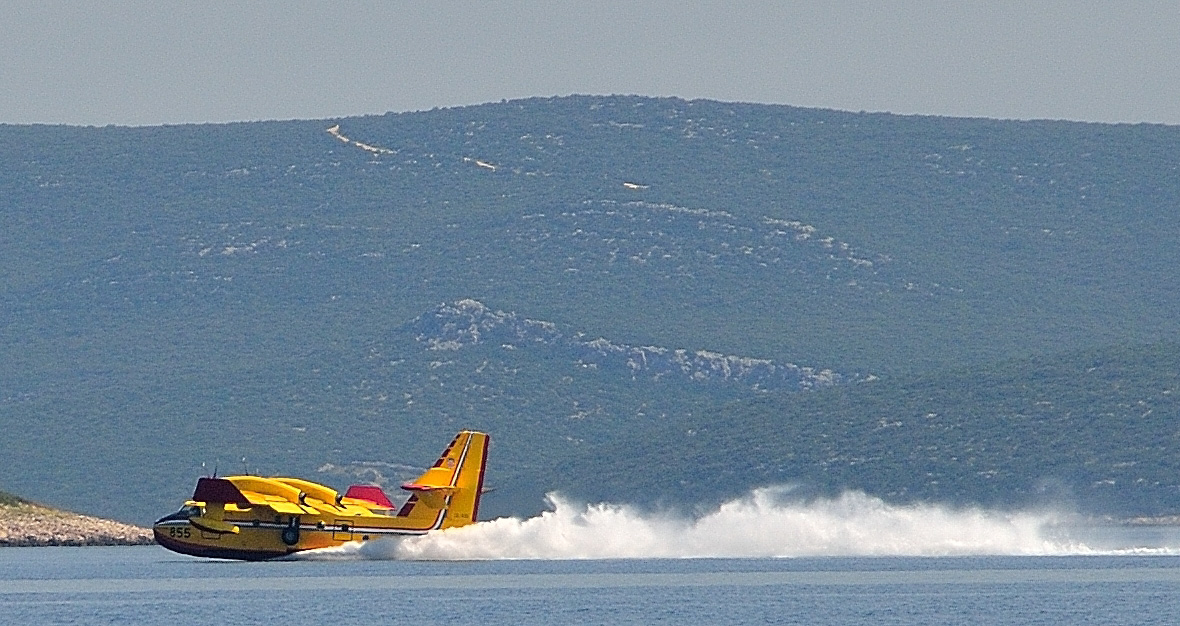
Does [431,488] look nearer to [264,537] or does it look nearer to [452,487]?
[452,487]

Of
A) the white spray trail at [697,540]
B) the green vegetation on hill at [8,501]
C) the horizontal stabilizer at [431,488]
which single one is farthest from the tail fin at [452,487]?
the green vegetation on hill at [8,501]

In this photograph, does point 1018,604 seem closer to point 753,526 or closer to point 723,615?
point 723,615

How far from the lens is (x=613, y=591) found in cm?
9881

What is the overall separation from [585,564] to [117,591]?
2551 cm

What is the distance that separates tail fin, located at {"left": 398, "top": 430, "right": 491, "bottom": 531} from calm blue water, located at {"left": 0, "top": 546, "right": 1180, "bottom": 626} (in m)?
2.30

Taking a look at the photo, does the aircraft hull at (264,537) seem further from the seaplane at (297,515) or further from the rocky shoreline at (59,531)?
the rocky shoreline at (59,531)

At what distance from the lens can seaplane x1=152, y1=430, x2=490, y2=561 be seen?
115188mm

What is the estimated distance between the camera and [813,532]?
12650 centimetres

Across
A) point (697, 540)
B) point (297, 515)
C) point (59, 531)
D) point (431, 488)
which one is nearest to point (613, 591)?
point (431, 488)

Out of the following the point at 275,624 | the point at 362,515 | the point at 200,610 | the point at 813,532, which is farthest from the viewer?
the point at 813,532

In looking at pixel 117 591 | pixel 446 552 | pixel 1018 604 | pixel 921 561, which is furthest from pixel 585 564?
pixel 1018 604

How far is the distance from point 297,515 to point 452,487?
793 cm

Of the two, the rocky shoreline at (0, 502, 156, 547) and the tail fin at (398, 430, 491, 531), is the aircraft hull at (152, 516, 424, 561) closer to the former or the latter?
the tail fin at (398, 430, 491, 531)

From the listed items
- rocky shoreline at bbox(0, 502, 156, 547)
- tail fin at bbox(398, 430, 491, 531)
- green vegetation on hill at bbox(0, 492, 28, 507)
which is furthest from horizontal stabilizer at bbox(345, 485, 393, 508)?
green vegetation on hill at bbox(0, 492, 28, 507)
